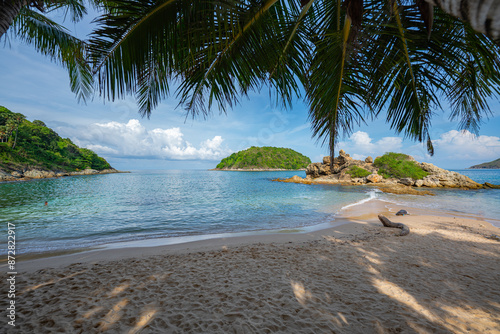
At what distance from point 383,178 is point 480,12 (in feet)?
130

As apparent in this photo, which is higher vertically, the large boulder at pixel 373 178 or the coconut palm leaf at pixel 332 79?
the coconut palm leaf at pixel 332 79

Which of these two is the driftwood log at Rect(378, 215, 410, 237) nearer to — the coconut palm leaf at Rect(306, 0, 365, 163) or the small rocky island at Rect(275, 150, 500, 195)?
the coconut palm leaf at Rect(306, 0, 365, 163)

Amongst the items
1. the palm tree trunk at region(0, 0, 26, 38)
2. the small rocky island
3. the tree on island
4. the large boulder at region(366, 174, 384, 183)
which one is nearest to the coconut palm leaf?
the tree on island

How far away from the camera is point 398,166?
33.8m

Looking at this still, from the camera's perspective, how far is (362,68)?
3.29 metres

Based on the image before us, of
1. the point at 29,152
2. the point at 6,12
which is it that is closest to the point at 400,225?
the point at 6,12

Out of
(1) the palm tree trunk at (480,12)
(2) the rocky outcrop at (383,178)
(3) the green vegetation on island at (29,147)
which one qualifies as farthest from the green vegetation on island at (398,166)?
(3) the green vegetation on island at (29,147)

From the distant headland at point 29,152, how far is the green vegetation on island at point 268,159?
7224cm

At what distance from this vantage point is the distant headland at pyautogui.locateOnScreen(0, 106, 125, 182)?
4238 cm

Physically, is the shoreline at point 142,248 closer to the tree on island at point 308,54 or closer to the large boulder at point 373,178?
the tree on island at point 308,54

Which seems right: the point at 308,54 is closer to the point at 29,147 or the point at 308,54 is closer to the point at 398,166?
the point at 398,166

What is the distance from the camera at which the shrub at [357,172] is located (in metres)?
35.5

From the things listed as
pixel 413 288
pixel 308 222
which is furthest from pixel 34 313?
pixel 308 222

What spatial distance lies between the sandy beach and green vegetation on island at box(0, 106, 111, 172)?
Answer: 58.5 m
